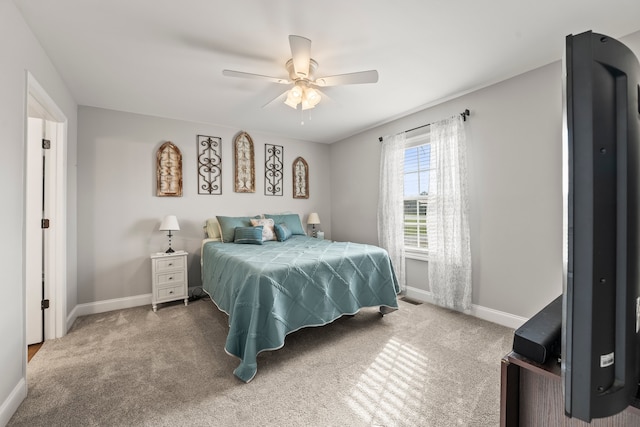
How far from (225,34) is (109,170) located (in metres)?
2.50

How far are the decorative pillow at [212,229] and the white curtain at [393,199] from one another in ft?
7.83

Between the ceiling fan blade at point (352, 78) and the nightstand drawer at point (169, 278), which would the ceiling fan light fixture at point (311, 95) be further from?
the nightstand drawer at point (169, 278)

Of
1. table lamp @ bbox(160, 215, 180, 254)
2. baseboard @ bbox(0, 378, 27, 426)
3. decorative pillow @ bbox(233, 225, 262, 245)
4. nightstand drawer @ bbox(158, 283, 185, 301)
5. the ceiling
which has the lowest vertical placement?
baseboard @ bbox(0, 378, 27, 426)

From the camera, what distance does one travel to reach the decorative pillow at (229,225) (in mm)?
3648

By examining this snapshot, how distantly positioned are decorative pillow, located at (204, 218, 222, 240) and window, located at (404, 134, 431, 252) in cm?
267

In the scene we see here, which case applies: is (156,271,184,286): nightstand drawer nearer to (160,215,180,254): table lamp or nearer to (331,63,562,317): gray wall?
(160,215,180,254): table lamp

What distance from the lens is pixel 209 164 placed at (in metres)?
4.00

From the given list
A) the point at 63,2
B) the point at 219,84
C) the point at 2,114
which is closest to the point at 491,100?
the point at 219,84

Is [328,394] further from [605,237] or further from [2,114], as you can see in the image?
[2,114]

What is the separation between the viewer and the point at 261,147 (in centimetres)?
446

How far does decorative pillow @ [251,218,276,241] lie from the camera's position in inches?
148

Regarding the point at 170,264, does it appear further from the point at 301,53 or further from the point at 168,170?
the point at 301,53

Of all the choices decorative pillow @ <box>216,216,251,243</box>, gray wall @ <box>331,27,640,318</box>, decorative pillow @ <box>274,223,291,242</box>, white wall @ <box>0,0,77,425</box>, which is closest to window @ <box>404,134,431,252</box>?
gray wall @ <box>331,27,640,318</box>

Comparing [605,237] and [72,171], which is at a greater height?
[72,171]
